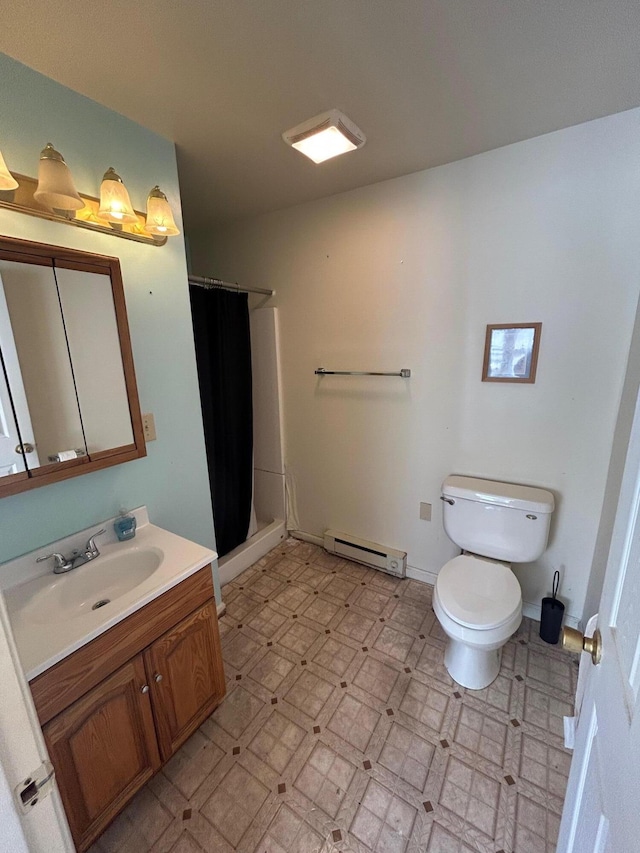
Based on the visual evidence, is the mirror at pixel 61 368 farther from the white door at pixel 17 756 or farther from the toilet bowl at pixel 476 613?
the toilet bowl at pixel 476 613

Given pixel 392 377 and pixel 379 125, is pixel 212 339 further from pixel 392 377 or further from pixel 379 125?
pixel 379 125

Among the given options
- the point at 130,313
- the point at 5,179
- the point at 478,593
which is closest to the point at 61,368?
the point at 130,313

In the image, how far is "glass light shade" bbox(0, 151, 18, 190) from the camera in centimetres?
102

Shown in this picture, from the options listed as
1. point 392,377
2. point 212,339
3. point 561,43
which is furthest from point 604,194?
point 212,339

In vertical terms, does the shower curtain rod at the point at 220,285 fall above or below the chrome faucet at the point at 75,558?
above

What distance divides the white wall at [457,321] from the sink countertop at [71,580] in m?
1.33

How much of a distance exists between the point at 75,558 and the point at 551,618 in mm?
2219

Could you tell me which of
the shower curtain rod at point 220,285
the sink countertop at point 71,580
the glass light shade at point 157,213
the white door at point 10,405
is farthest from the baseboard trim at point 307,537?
the glass light shade at point 157,213

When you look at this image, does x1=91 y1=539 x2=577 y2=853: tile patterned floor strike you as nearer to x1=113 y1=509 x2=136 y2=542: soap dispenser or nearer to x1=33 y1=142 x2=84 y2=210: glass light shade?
x1=113 y1=509 x2=136 y2=542: soap dispenser

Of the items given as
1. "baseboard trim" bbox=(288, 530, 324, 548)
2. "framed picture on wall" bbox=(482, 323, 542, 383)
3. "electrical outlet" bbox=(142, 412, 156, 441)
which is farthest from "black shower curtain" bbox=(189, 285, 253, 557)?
"framed picture on wall" bbox=(482, 323, 542, 383)

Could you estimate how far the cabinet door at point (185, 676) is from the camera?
4.06 ft

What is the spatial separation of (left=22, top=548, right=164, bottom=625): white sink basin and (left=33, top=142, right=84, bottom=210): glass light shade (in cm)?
128

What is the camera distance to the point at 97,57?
1091mm

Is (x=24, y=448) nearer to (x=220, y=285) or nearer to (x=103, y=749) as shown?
(x=103, y=749)
